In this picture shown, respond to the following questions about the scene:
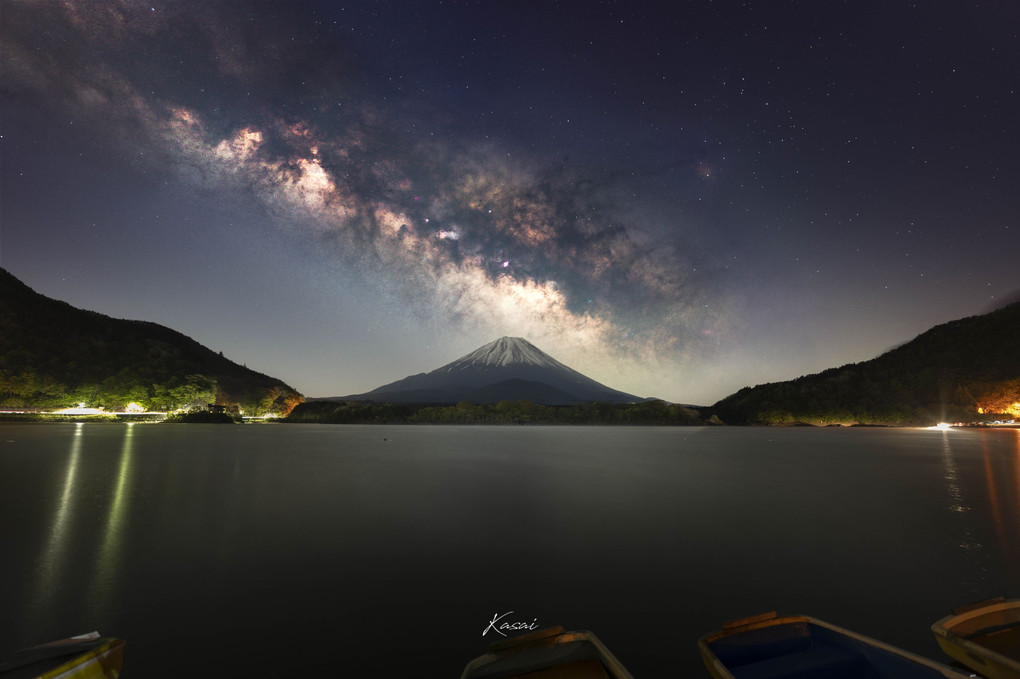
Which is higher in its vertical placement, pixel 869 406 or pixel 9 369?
pixel 9 369

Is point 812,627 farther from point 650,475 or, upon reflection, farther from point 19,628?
point 650,475

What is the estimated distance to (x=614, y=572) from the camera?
9500mm

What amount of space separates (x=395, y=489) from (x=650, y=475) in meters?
16.2

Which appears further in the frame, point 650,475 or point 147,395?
point 147,395

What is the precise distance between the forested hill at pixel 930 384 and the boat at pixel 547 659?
599 feet

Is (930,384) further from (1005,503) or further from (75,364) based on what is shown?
(75,364)

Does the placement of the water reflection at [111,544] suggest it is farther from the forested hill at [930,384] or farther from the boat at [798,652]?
the forested hill at [930,384]

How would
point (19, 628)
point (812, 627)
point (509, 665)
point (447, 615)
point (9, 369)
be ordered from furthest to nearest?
1. point (9, 369)
2. point (447, 615)
3. point (19, 628)
4. point (812, 627)
5. point (509, 665)

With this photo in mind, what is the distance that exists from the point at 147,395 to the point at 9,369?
99.3 feet

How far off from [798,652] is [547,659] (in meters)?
3.22

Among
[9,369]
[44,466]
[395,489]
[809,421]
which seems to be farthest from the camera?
[809,421]

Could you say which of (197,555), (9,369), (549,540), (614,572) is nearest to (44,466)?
(197,555)

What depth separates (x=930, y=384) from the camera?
456 ft
